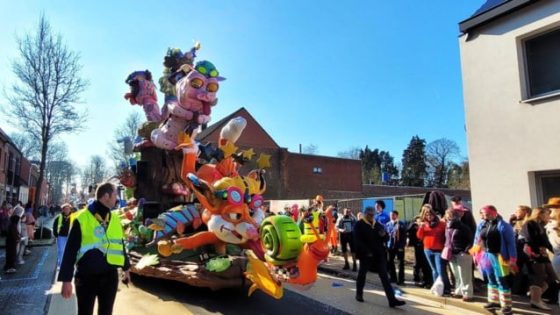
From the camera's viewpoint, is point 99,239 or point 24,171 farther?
point 24,171

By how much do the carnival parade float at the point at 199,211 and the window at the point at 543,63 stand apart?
213 inches

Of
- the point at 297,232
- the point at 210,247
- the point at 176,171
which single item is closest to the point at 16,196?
the point at 176,171

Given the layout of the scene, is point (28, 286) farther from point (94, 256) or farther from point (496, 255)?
point (496, 255)

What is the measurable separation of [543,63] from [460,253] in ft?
15.0

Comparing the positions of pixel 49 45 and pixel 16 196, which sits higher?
pixel 49 45

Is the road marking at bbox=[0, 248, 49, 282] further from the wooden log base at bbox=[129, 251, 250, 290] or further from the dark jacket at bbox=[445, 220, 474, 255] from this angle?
the dark jacket at bbox=[445, 220, 474, 255]

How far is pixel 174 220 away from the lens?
734 cm

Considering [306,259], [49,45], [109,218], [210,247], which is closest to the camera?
[109,218]

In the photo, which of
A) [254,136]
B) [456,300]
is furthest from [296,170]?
[456,300]

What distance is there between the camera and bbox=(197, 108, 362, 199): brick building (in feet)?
125

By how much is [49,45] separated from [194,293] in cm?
1980

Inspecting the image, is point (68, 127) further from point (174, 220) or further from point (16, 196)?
point (16, 196)

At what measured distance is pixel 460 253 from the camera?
23.5 ft

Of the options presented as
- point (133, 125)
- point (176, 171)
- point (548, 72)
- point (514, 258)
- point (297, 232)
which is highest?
point (133, 125)
